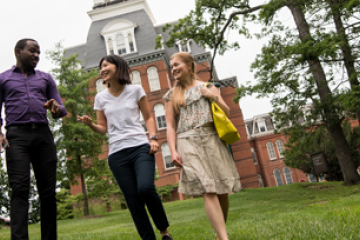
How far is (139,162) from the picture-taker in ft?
11.5

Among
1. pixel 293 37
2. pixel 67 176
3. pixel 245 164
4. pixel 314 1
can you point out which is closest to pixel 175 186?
pixel 245 164

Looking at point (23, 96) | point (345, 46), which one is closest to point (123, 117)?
point (23, 96)

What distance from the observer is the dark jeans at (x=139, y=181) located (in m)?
3.45

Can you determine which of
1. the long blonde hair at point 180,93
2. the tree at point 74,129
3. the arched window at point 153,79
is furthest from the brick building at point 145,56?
the long blonde hair at point 180,93

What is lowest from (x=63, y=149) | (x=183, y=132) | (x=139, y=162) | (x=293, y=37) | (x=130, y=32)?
(x=139, y=162)

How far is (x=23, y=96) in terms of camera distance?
3.85 metres

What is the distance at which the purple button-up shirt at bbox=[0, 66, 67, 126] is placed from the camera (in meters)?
3.74

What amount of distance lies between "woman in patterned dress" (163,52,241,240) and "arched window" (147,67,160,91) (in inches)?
1129

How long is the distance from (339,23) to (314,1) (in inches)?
45.8

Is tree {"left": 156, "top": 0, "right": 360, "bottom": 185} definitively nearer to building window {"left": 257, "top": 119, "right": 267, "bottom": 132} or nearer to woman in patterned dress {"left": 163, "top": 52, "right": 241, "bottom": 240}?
woman in patterned dress {"left": 163, "top": 52, "right": 241, "bottom": 240}

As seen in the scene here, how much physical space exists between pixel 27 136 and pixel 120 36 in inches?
1249

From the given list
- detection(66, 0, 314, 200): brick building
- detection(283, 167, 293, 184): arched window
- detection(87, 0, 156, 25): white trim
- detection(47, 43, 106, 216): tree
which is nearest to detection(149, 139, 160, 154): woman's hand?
detection(47, 43, 106, 216): tree

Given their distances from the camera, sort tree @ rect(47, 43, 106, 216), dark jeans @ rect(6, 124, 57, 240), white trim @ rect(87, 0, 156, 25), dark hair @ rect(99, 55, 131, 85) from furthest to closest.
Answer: white trim @ rect(87, 0, 156, 25) → tree @ rect(47, 43, 106, 216) → dark hair @ rect(99, 55, 131, 85) → dark jeans @ rect(6, 124, 57, 240)

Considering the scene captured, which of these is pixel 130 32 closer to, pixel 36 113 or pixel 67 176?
pixel 67 176
